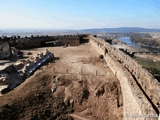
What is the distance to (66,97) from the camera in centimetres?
1190

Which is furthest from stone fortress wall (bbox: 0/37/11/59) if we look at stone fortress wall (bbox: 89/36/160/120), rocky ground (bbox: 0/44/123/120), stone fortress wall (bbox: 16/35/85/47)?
stone fortress wall (bbox: 89/36/160/120)

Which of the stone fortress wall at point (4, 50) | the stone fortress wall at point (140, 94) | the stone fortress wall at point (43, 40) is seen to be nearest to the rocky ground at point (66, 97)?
the stone fortress wall at point (140, 94)

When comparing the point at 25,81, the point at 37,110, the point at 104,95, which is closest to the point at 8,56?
the point at 25,81

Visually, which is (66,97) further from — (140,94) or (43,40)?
(43,40)

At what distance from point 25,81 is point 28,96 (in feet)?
6.49

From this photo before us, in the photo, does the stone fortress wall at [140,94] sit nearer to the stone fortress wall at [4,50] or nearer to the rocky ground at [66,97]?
the rocky ground at [66,97]

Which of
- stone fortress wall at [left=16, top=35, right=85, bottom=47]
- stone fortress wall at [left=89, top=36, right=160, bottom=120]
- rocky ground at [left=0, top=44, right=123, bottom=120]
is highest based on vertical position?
stone fortress wall at [left=16, top=35, right=85, bottom=47]

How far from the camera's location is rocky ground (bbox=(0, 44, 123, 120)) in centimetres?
1048

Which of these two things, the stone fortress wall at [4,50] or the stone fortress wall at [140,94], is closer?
the stone fortress wall at [140,94]

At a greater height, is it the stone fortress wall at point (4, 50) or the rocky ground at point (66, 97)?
the stone fortress wall at point (4, 50)

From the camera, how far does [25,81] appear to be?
43.0 ft

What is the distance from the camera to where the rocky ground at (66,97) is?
34.4ft

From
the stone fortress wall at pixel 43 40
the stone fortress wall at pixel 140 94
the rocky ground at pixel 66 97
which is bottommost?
the rocky ground at pixel 66 97

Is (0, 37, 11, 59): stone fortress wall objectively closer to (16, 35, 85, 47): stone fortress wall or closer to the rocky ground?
(16, 35, 85, 47): stone fortress wall
